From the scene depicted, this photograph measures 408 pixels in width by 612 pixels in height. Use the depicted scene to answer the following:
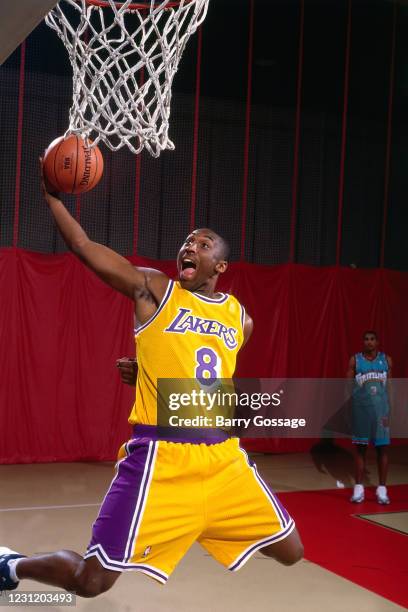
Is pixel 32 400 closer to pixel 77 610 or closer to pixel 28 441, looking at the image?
pixel 28 441

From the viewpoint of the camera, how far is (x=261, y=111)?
958 cm

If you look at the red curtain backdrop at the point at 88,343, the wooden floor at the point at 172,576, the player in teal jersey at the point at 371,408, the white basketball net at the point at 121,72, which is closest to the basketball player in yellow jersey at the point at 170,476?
the white basketball net at the point at 121,72

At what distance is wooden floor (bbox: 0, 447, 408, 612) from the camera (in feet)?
13.8

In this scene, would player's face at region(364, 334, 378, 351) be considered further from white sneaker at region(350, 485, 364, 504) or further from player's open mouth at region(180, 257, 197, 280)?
player's open mouth at region(180, 257, 197, 280)

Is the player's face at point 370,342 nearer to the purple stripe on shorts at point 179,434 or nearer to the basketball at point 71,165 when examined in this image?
the purple stripe on shorts at point 179,434

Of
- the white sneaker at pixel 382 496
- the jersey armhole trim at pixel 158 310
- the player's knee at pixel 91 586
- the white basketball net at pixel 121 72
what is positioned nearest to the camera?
the player's knee at pixel 91 586

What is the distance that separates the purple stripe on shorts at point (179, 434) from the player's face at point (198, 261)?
26.0 inches

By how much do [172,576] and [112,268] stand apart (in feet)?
7.65

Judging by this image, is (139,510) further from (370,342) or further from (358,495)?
(370,342)

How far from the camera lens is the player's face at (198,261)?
3455 millimetres

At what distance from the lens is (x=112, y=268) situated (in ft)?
10.6

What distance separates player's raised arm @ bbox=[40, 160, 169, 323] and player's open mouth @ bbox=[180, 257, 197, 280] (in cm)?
9

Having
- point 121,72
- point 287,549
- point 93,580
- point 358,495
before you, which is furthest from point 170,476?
point 358,495

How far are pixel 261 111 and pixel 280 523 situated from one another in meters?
7.19
